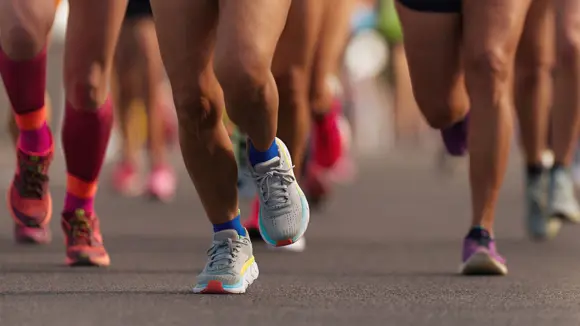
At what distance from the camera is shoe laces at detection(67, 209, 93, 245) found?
6402 millimetres

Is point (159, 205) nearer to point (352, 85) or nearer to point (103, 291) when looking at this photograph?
point (103, 291)

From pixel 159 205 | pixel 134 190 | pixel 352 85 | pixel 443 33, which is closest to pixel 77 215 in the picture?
pixel 443 33

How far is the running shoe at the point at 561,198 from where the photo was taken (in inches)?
317

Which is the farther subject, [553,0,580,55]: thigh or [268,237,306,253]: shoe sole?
[553,0,580,55]: thigh

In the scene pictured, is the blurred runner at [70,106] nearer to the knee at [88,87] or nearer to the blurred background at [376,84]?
the knee at [88,87]

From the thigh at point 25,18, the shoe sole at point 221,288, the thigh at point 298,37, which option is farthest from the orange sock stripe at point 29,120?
the shoe sole at point 221,288

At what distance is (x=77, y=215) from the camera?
6.44 m

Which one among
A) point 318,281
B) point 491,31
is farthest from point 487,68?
point 318,281

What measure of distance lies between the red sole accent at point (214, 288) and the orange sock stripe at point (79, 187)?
1381 millimetres

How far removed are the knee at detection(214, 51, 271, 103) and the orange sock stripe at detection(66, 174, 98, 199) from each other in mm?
1724

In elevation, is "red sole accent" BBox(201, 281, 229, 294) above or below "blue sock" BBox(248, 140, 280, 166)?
below

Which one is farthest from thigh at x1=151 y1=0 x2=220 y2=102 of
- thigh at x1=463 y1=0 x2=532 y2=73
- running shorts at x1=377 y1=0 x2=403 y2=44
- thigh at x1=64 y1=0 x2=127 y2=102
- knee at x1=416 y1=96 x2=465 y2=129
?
running shorts at x1=377 y1=0 x2=403 y2=44

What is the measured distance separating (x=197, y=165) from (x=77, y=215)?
1.30 m

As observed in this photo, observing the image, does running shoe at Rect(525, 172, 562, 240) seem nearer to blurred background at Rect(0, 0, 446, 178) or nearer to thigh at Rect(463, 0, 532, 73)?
thigh at Rect(463, 0, 532, 73)
